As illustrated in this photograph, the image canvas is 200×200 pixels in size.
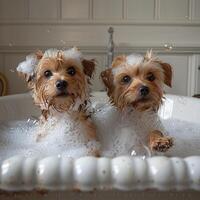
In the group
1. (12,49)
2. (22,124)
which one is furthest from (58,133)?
(12,49)

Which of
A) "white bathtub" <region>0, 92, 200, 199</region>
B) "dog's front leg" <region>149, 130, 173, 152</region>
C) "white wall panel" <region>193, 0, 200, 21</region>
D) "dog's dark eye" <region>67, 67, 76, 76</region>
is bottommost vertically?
"dog's front leg" <region>149, 130, 173, 152</region>

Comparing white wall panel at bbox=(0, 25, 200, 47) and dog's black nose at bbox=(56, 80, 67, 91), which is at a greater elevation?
white wall panel at bbox=(0, 25, 200, 47)

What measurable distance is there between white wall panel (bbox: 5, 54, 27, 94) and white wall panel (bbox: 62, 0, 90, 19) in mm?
398

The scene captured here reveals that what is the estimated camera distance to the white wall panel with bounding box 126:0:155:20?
2.69 m

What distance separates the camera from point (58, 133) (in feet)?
4.70

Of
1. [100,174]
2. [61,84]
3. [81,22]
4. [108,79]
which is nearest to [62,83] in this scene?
[61,84]

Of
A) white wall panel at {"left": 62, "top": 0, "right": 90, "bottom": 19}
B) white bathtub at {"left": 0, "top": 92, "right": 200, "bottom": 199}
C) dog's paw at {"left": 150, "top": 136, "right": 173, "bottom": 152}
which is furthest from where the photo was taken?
white wall panel at {"left": 62, "top": 0, "right": 90, "bottom": 19}

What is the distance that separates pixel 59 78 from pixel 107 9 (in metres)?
1.53

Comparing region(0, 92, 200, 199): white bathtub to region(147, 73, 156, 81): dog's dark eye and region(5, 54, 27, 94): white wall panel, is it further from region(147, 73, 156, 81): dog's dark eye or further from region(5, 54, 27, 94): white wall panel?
region(5, 54, 27, 94): white wall panel

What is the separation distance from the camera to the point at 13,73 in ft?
8.97

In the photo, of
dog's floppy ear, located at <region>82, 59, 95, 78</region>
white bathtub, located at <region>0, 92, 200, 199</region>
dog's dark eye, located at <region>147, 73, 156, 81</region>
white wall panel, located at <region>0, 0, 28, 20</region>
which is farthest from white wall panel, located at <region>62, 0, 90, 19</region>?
white bathtub, located at <region>0, 92, 200, 199</region>

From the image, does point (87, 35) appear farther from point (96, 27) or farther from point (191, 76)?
point (191, 76)

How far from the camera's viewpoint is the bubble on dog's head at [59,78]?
126cm

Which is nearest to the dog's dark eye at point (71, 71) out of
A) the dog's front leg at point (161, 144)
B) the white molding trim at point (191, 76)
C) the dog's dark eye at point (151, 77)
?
the dog's dark eye at point (151, 77)
